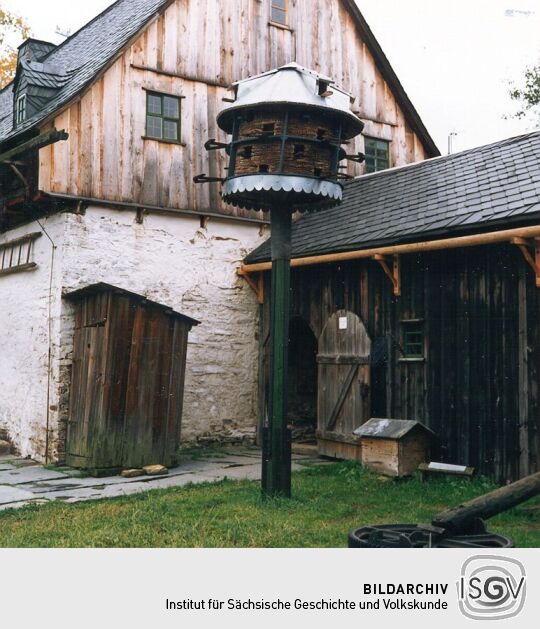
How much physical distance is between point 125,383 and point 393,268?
4.01 metres

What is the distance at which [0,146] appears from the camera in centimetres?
1229

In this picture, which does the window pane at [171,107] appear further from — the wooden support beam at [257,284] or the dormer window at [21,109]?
the wooden support beam at [257,284]

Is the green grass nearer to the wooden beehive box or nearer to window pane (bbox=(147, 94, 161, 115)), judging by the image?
the wooden beehive box

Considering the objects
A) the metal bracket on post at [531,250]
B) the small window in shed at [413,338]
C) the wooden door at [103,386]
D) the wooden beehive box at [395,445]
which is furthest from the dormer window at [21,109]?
the metal bracket on post at [531,250]

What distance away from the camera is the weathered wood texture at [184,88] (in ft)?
38.1

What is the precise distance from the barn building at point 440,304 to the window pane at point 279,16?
4.22 metres

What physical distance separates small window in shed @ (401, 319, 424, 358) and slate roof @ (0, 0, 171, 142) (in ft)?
20.3

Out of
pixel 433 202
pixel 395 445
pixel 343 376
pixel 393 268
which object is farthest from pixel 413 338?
pixel 433 202

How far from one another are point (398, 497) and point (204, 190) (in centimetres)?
690

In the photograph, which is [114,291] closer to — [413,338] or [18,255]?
[18,255]

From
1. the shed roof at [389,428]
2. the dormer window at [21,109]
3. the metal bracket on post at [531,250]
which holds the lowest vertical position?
the shed roof at [389,428]

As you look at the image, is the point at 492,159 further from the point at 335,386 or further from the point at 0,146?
the point at 0,146

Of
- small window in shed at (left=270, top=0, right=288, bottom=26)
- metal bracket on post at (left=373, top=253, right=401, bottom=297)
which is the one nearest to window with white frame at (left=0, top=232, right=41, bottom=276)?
metal bracket on post at (left=373, top=253, right=401, bottom=297)

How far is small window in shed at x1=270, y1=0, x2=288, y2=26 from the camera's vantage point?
1431cm
